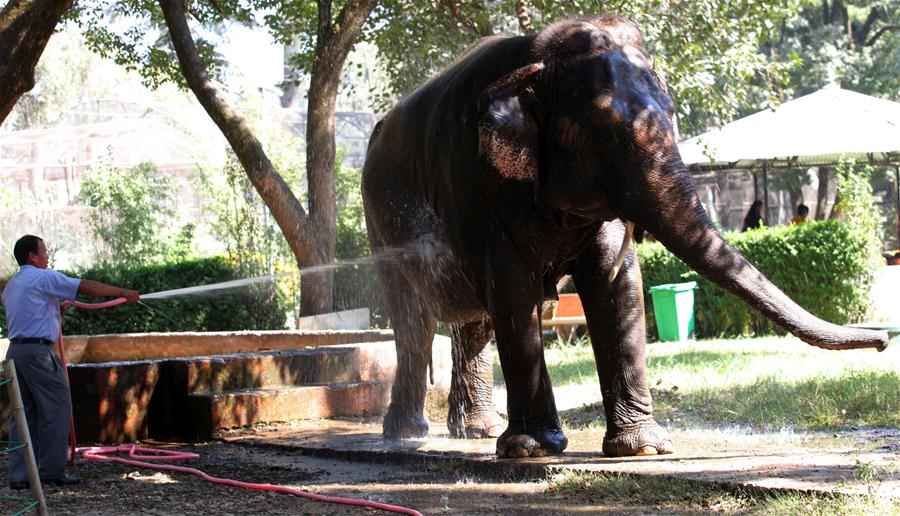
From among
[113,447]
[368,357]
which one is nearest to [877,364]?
[368,357]

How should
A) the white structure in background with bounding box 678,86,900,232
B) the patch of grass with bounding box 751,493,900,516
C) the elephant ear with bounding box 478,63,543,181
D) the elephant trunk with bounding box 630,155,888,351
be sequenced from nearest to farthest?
the patch of grass with bounding box 751,493,900,516 < the elephant trunk with bounding box 630,155,888,351 < the elephant ear with bounding box 478,63,543,181 < the white structure in background with bounding box 678,86,900,232

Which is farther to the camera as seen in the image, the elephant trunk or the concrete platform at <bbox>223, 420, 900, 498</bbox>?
the concrete platform at <bbox>223, 420, 900, 498</bbox>

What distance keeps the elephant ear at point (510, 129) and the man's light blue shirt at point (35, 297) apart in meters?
3.01

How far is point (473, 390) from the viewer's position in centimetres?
873

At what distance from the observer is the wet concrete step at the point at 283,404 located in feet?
32.3

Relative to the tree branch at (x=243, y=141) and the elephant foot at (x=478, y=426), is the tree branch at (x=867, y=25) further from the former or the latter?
the elephant foot at (x=478, y=426)

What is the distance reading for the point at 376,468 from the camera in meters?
7.84

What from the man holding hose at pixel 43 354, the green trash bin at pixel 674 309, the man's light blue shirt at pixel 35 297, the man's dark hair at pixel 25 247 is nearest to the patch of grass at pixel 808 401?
the man holding hose at pixel 43 354

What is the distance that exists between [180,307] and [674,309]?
26.2 ft

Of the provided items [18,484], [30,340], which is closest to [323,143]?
[30,340]

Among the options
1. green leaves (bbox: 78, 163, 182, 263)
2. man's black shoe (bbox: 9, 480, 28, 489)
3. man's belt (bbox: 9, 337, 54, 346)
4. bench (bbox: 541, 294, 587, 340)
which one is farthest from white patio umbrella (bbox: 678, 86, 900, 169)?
man's black shoe (bbox: 9, 480, 28, 489)

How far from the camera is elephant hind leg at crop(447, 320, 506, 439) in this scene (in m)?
8.71

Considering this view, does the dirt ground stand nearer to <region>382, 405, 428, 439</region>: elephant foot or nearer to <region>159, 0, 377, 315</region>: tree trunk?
<region>382, 405, 428, 439</region>: elephant foot

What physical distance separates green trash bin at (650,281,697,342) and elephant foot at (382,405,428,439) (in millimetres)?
8907
